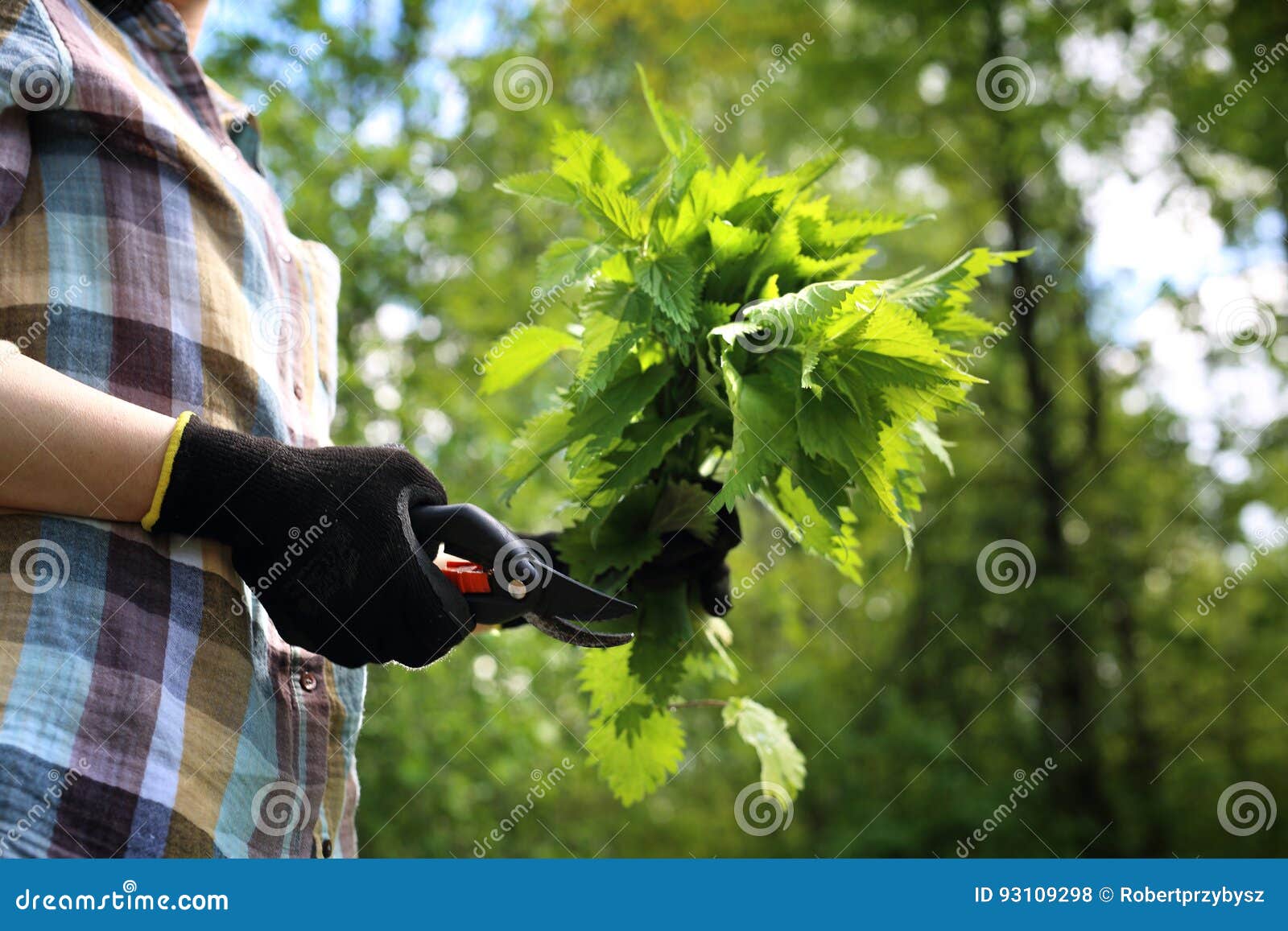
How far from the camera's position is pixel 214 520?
1.21 m

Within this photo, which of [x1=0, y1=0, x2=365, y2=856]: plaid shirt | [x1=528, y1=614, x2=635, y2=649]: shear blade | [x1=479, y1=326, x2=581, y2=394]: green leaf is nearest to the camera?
[x1=0, y1=0, x2=365, y2=856]: plaid shirt

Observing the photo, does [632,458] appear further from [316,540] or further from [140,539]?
[140,539]

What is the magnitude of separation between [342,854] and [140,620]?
0.56 metres

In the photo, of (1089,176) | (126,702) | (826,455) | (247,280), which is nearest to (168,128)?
(247,280)

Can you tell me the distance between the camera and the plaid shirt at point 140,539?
3.58 feet

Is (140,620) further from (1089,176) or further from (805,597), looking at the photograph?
(805,597)

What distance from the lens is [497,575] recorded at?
1.31 metres

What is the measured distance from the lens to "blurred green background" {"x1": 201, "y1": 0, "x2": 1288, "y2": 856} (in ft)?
16.9

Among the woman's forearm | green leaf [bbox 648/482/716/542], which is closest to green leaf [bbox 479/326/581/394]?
green leaf [bbox 648/482/716/542]

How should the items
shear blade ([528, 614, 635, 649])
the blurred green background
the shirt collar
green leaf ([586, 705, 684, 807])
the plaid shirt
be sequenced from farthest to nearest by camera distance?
the blurred green background < green leaf ([586, 705, 684, 807]) < the shirt collar < shear blade ([528, 614, 635, 649]) < the plaid shirt

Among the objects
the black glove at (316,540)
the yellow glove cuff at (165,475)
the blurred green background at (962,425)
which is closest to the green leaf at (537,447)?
the black glove at (316,540)

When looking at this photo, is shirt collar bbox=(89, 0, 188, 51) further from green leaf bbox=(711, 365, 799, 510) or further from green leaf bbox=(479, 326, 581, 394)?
green leaf bbox=(711, 365, 799, 510)

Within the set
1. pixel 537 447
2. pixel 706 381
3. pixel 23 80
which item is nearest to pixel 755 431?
pixel 706 381

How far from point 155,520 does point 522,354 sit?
88 centimetres
